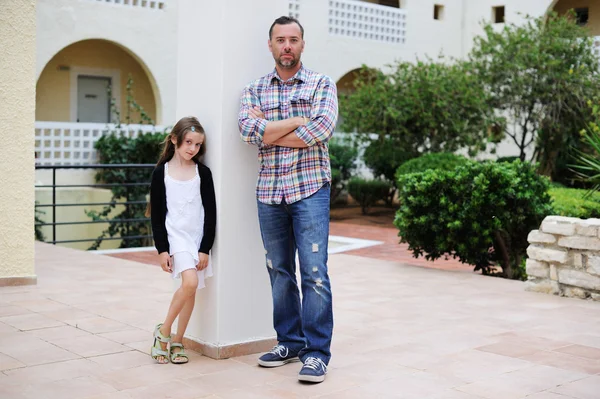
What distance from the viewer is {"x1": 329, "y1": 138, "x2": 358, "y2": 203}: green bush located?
17641 millimetres

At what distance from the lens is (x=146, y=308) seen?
6137mm

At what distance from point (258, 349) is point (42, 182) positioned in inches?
439

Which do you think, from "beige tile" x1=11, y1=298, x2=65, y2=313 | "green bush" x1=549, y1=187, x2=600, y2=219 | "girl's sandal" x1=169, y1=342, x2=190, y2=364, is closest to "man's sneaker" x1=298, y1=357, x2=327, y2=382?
"girl's sandal" x1=169, y1=342, x2=190, y2=364

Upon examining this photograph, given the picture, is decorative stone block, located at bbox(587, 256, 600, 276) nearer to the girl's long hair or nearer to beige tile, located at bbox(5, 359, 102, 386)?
the girl's long hair

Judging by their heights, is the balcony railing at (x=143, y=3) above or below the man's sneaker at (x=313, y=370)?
above

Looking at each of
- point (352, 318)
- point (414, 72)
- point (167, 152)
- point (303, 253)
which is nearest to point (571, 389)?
point (303, 253)

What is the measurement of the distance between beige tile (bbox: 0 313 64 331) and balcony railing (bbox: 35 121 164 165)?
9.54 metres

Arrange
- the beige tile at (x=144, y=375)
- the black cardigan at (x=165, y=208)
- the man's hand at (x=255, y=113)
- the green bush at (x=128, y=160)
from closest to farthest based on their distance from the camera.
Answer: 1. the beige tile at (x=144, y=375)
2. the man's hand at (x=255, y=113)
3. the black cardigan at (x=165, y=208)
4. the green bush at (x=128, y=160)

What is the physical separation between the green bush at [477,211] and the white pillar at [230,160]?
373 cm

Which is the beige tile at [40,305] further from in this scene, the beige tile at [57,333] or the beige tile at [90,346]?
the beige tile at [90,346]

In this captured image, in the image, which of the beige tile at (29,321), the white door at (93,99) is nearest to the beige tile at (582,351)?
the beige tile at (29,321)

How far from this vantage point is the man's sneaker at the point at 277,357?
4430 millimetres

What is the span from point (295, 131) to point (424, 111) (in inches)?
439

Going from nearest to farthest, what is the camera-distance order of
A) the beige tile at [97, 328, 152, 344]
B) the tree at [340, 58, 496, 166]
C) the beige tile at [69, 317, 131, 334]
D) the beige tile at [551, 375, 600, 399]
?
the beige tile at [551, 375, 600, 399] → the beige tile at [97, 328, 152, 344] → the beige tile at [69, 317, 131, 334] → the tree at [340, 58, 496, 166]
